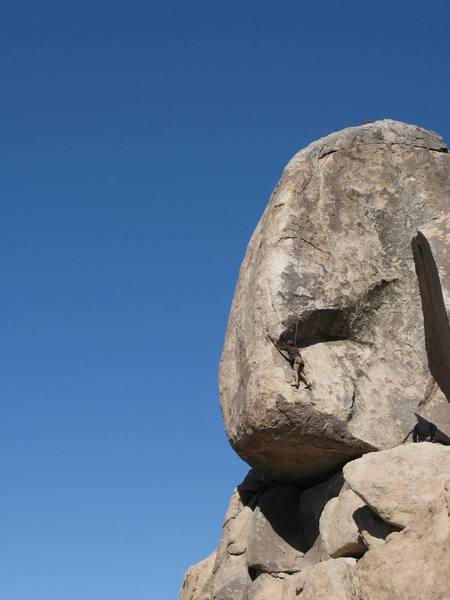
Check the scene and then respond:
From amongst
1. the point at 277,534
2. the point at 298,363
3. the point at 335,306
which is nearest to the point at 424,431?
the point at 298,363

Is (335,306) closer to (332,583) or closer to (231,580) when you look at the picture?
(231,580)

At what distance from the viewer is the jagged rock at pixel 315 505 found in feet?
34.5

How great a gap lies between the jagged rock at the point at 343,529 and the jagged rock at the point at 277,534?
0.76 metres

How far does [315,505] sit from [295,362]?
165 cm

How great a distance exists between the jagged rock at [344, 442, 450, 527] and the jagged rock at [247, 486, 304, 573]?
2.32 m

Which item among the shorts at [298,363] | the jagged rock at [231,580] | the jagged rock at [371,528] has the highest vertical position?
the shorts at [298,363]

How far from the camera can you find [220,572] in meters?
11.7

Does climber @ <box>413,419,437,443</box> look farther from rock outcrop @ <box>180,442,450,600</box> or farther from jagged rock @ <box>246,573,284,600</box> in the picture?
jagged rock @ <box>246,573,284,600</box>

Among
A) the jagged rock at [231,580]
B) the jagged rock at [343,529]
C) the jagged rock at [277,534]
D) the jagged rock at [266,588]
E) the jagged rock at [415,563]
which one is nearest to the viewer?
the jagged rock at [415,563]

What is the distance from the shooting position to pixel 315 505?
426 inches

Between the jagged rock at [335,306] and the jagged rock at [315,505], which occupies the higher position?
the jagged rock at [335,306]

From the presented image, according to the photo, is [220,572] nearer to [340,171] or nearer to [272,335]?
[272,335]

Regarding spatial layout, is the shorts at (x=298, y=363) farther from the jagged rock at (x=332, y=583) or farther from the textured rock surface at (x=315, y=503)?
the jagged rock at (x=332, y=583)

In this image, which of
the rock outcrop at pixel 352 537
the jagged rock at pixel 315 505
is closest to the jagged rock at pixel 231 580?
the rock outcrop at pixel 352 537
